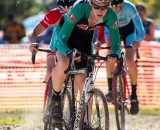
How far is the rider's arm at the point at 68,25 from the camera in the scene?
7.58m

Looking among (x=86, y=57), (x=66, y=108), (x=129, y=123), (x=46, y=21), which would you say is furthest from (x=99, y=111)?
(x=129, y=123)

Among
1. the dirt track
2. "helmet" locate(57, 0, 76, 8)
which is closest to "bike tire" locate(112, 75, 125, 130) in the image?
the dirt track

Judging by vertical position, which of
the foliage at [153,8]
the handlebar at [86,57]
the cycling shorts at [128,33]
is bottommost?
the handlebar at [86,57]

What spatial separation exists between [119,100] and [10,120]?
2.14 meters

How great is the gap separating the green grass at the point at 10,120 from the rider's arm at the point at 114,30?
2.98 meters

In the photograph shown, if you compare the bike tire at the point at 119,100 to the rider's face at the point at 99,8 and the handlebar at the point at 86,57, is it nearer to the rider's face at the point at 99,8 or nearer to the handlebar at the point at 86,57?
the handlebar at the point at 86,57

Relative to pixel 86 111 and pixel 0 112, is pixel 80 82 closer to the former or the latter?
pixel 86 111

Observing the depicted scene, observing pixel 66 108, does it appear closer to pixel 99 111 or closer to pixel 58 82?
pixel 58 82

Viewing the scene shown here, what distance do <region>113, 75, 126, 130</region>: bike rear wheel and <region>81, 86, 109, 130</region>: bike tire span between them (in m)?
1.91

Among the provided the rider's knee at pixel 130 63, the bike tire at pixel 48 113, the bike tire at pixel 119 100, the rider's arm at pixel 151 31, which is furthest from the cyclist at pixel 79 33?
the rider's arm at pixel 151 31

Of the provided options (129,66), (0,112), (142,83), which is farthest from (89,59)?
(142,83)

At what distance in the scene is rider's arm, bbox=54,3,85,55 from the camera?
24.9ft

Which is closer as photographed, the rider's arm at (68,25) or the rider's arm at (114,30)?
the rider's arm at (68,25)

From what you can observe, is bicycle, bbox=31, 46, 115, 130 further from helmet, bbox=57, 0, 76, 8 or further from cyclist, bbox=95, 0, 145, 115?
cyclist, bbox=95, 0, 145, 115
